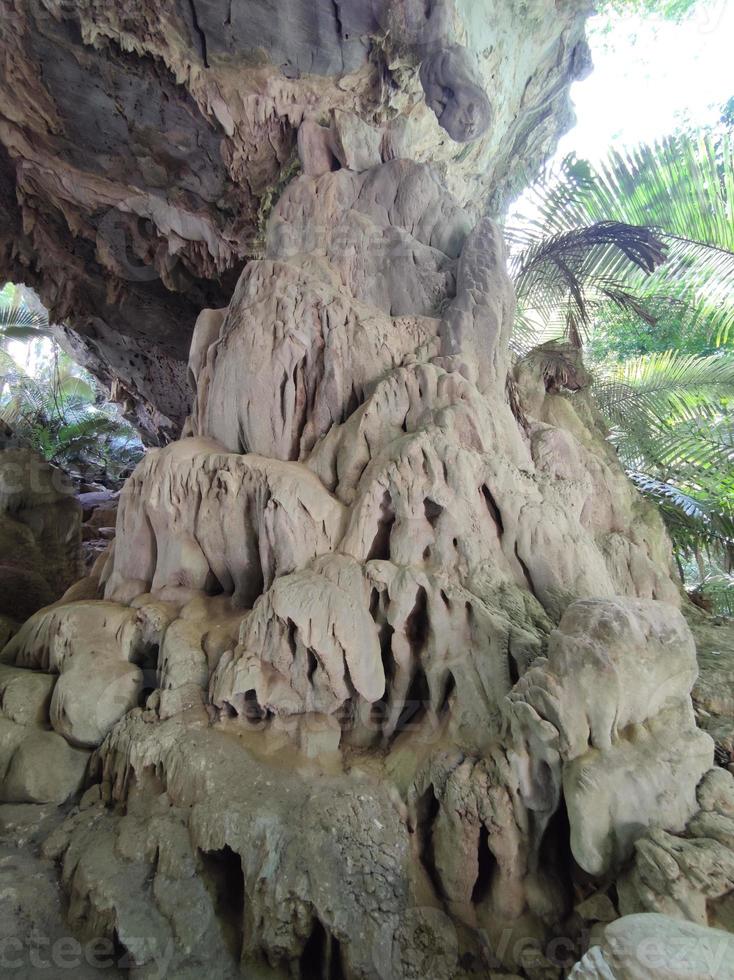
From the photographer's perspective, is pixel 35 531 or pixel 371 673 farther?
pixel 35 531

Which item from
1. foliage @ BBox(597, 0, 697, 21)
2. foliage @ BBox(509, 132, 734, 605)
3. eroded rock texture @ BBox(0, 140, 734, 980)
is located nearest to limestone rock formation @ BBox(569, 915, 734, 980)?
eroded rock texture @ BBox(0, 140, 734, 980)

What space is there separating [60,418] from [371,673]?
14.9 m

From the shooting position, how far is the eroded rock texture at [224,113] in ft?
19.8

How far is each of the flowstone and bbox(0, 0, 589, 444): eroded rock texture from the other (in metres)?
1.10

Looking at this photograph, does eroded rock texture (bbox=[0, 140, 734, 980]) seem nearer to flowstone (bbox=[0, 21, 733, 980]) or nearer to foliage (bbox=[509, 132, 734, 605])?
flowstone (bbox=[0, 21, 733, 980])

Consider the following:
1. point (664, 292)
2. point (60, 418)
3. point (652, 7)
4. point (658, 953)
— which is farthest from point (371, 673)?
point (60, 418)

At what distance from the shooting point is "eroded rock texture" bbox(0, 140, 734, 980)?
2705 millimetres

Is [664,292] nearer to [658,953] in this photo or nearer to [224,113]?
[224,113]

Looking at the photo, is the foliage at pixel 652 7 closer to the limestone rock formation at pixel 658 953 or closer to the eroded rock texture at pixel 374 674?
the eroded rock texture at pixel 374 674

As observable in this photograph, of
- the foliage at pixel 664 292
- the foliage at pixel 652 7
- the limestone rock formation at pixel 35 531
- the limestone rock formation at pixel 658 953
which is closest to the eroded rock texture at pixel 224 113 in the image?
the foliage at pixel 664 292

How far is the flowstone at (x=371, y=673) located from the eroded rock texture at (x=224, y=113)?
110 centimetres

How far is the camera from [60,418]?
15.2 meters

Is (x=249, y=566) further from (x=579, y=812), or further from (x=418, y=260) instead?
(x=418, y=260)

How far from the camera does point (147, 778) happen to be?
352 centimetres
